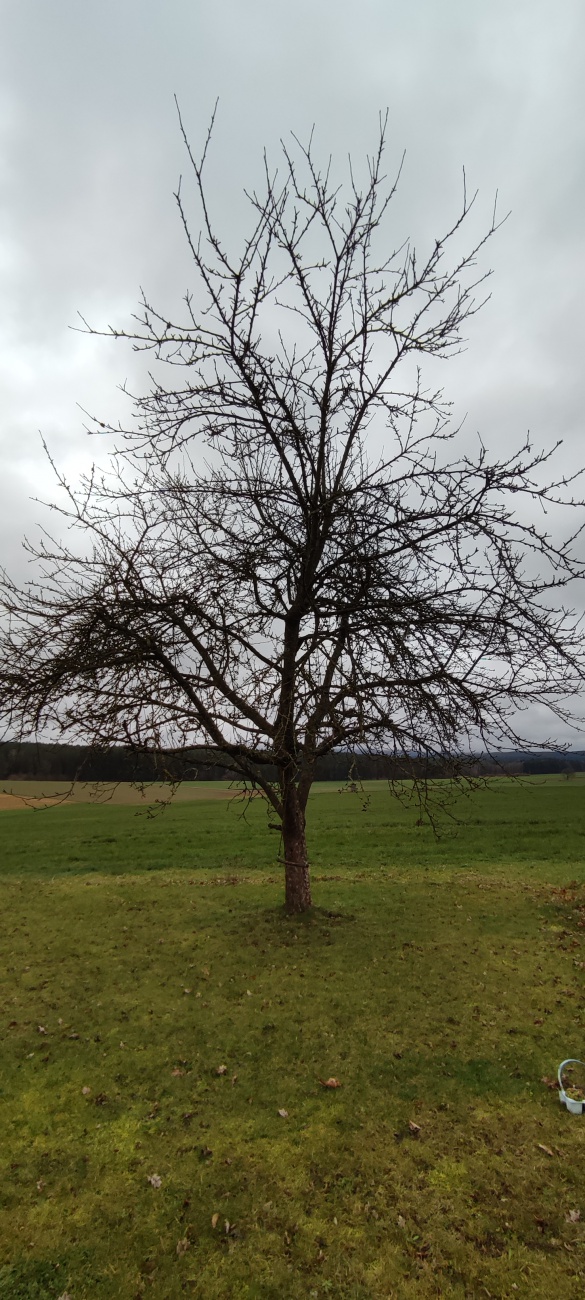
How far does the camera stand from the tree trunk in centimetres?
894

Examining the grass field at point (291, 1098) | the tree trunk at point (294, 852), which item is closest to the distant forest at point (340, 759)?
the tree trunk at point (294, 852)

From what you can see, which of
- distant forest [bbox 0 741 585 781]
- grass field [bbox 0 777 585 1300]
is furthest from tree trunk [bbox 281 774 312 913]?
distant forest [bbox 0 741 585 781]

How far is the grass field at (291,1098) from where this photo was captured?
12.2 ft

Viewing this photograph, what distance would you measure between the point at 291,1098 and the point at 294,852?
385cm

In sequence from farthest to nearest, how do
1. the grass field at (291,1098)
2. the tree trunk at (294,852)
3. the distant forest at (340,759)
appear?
the tree trunk at (294,852) → the distant forest at (340,759) → the grass field at (291,1098)

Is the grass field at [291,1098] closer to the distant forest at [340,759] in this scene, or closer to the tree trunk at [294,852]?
the tree trunk at [294,852]

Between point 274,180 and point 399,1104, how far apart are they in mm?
9172

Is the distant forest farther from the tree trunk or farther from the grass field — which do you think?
the grass field

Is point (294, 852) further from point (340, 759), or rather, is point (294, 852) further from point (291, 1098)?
point (291, 1098)

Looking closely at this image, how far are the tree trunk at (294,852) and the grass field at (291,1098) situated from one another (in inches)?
17.2

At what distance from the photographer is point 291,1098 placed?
541cm

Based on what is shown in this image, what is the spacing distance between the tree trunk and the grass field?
438mm

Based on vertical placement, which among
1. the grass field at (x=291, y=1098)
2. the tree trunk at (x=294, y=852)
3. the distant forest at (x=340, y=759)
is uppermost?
the distant forest at (x=340, y=759)

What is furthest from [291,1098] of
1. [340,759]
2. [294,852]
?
[340,759]
